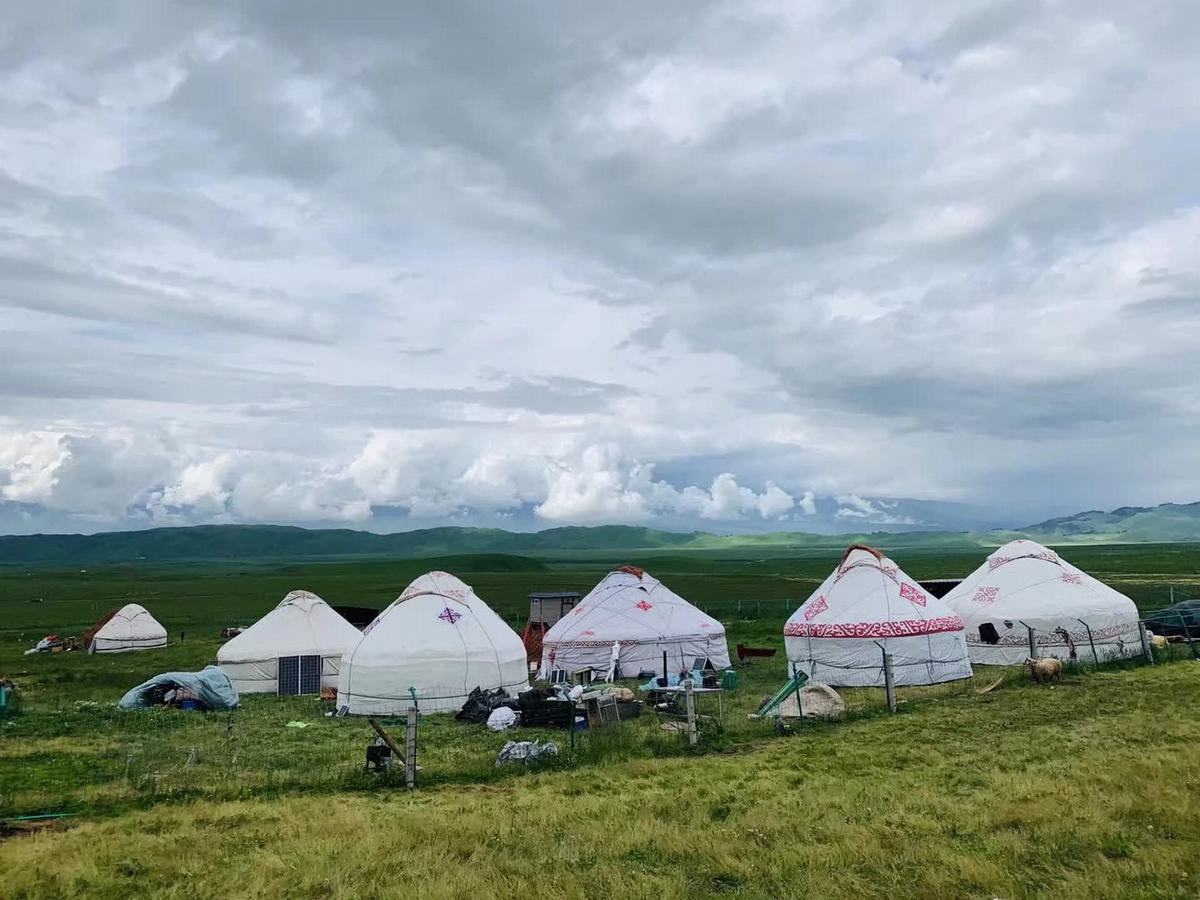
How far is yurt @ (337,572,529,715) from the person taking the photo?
25.5m

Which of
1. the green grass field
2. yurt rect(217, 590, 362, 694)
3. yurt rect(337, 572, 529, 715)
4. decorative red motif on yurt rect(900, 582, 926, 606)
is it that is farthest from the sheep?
yurt rect(217, 590, 362, 694)

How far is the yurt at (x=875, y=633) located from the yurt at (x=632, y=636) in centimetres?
485

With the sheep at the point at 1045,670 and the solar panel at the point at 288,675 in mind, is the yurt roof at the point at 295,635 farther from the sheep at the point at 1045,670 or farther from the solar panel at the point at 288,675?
the sheep at the point at 1045,670

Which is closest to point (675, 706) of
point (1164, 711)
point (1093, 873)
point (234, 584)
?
point (1164, 711)

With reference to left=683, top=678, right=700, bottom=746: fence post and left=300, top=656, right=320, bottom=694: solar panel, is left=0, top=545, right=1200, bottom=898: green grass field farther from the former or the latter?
left=300, top=656, right=320, bottom=694: solar panel

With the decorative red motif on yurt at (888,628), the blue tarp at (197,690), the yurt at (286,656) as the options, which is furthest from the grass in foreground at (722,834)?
the yurt at (286,656)

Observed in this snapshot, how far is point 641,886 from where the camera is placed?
8.89 meters

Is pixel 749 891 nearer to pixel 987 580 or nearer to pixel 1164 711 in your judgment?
pixel 1164 711

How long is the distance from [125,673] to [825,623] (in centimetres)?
3033

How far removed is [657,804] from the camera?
12828mm

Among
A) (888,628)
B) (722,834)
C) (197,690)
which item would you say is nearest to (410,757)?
(722,834)

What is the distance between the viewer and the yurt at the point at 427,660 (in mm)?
25547

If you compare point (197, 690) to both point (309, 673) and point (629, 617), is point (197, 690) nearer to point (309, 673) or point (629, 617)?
point (309, 673)

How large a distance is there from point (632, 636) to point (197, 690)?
15182 millimetres
